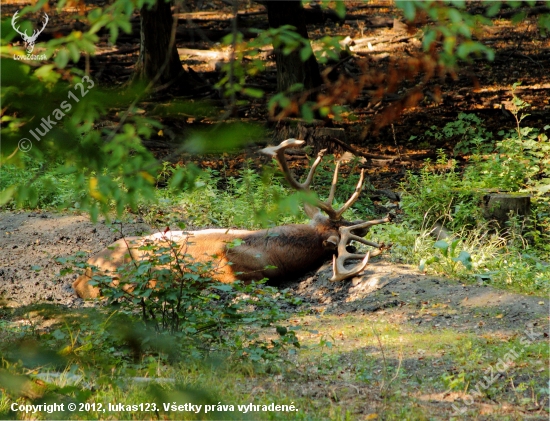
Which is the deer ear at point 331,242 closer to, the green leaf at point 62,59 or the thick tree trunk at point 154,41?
the green leaf at point 62,59

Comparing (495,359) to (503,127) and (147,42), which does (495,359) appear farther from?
(147,42)

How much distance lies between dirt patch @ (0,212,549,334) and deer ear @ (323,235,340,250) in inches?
8.6

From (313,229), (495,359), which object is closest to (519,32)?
(313,229)

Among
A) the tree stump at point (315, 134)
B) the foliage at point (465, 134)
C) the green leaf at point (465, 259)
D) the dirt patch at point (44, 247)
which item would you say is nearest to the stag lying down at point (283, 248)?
the dirt patch at point (44, 247)

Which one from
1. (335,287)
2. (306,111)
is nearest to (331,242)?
(335,287)

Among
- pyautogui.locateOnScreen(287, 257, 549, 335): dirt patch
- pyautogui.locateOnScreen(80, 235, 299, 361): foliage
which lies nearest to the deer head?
pyautogui.locateOnScreen(287, 257, 549, 335): dirt patch

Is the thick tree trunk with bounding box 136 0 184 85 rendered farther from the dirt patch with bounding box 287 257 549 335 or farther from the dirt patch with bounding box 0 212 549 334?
the dirt patch with bounding box 287 257 549 335

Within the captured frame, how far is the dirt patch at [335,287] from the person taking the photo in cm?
650

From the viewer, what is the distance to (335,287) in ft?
26.0

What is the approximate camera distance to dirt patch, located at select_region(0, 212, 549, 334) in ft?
21.3

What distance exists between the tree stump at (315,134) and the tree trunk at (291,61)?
182cm

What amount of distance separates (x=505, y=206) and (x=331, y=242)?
2.61m

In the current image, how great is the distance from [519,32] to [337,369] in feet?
56.5

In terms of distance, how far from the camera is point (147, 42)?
15.7 metres
